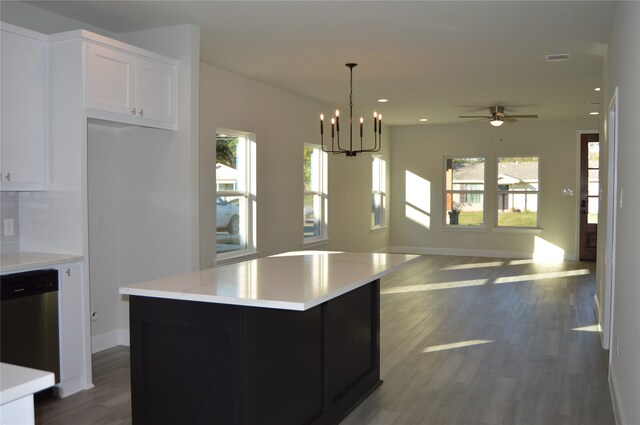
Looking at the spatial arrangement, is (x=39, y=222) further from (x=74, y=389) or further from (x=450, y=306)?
(x=450, y=306)

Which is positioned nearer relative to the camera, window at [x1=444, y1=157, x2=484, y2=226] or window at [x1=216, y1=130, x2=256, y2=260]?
window at [x1=216, y1=130, x2=256, y2=260]

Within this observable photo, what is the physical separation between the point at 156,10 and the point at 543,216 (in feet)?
28.1

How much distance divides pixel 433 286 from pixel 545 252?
3.97 m

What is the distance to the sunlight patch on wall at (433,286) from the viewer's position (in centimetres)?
742

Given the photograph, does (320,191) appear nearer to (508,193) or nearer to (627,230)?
(508,193)

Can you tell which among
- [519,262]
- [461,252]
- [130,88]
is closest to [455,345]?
[130,88]

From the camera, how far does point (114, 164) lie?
4777mm

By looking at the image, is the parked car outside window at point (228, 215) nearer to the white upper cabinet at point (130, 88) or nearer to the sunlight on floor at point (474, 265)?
the white upper cabinet at point (130, 88)

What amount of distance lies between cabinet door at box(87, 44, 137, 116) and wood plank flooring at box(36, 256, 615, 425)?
190cm

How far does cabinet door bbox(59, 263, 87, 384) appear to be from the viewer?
3.68 m

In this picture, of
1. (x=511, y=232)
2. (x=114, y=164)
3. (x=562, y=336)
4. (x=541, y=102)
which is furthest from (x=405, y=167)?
(x=114, y=164)

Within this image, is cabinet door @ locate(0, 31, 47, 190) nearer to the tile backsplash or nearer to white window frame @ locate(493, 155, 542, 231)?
the tile backsplash

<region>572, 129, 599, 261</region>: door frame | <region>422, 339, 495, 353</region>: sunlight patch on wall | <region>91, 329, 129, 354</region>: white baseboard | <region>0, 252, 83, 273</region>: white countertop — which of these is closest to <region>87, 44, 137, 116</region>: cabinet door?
<region>0, 252, 83, 273</region>: white countertop

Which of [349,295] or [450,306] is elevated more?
[349,295]
